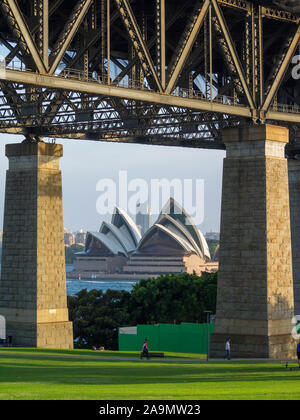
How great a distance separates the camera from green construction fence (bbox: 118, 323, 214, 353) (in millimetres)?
64750

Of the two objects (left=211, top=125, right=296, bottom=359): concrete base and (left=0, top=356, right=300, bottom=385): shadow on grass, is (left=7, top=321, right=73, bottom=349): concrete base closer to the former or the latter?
(left=0, top=356, right=300, bottom=385): shadow on grass

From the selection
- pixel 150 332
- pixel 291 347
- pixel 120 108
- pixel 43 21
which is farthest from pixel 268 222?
pixel 43 21

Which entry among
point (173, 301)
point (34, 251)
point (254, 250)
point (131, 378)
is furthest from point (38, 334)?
point (173, 301)

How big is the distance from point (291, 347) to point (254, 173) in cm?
1062

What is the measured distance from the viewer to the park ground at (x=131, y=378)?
2769 cm

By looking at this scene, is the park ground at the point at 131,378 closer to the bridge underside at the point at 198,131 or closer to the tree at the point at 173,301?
the bridge underside at the point at 198,131

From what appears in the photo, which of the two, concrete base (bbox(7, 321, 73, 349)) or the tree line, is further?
the tree line

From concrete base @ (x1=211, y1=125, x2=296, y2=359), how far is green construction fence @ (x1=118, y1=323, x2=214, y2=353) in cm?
714

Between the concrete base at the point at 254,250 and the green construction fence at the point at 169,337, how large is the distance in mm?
7144

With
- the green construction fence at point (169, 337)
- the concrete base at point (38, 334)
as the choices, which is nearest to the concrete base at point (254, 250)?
the green construction fence at point (169, 337)

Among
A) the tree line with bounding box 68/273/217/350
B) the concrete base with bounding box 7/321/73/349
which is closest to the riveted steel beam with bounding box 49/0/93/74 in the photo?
the concrete base with bounding box 7/321/73/349

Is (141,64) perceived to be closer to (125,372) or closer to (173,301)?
(125,372)

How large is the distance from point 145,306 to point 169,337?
18711mm
